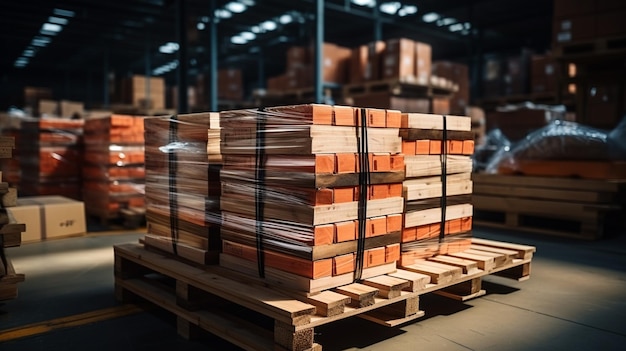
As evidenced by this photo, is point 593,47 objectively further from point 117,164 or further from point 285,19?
point 285,19

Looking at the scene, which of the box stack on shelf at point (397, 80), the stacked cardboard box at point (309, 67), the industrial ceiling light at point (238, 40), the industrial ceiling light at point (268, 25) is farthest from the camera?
the industrial ceiling light at point (238, 40)

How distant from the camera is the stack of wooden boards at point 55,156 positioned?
7.09m

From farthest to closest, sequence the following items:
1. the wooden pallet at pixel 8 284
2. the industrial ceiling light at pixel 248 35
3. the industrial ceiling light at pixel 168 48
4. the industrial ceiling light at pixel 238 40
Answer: the industrial ceiling light at pixel 168 48
the industrial ceiling light at pixel 238 40
the industrial ceiling light at pixel 248 35
the wooden pallet at pixel 8 284

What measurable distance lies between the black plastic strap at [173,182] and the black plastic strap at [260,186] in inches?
34.0

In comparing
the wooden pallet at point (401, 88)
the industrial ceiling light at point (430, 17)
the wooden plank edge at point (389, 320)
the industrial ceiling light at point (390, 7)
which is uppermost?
the industrial ceiling light at point (430, 17)

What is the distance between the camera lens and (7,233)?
130 inches

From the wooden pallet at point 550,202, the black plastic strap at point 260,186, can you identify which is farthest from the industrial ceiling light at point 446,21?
the black plastic strap at point 260,186

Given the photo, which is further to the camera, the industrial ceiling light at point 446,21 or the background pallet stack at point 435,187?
the industrial ceiling light at point 446,21

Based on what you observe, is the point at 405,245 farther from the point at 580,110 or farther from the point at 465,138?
the point at 580,110

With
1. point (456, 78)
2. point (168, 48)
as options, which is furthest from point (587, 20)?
point (168, 48)

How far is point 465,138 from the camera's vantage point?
11.4ft

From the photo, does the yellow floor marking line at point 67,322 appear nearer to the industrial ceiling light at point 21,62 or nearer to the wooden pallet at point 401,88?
the wooden pallet at point 401,88

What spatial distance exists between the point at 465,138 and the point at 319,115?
1.45 m

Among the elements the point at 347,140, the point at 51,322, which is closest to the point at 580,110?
the point at 347,140
